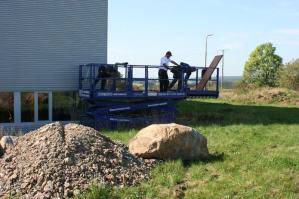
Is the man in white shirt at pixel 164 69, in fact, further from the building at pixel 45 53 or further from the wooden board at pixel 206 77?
the building at pixel 45 53

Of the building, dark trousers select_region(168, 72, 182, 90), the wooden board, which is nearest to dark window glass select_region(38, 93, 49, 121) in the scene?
the building

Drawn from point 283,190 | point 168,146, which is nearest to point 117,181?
point 168,146

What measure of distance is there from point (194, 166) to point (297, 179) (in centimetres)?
229

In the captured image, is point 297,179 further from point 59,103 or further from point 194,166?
point 59,103

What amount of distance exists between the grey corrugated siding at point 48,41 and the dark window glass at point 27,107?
38 centimetres

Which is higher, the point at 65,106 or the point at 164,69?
the point at 164,69

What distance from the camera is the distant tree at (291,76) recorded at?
A: 53438mm

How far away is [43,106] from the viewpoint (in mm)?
23719

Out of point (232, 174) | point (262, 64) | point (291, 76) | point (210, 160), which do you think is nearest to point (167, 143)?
point (210, 160)

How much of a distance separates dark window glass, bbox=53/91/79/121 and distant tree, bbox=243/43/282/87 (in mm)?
65943

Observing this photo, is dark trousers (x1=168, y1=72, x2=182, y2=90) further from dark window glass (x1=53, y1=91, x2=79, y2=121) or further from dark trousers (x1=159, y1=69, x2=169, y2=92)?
dark window glass (x1=53, y1=91, x2=79, y2=121)

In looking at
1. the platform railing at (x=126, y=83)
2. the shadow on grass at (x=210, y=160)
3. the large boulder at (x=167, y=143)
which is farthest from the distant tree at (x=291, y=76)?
the large boulder at (x=167, y=143)

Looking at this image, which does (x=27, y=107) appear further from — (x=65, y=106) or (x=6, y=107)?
(x=65, y=106)

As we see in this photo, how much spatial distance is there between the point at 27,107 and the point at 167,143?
12.6 m
